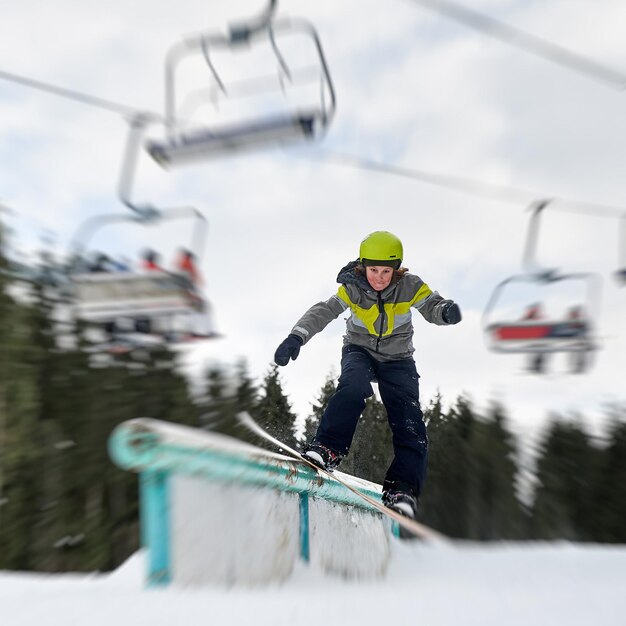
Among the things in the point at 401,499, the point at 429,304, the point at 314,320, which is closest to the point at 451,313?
the point at 429,304

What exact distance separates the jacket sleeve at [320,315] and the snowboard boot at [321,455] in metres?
0.64

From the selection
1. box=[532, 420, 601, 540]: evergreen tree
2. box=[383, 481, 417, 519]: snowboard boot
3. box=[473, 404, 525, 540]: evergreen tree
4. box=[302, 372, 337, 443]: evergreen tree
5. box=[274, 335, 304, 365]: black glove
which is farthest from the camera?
box=[473, 404, 525, 540]: evergreen tree

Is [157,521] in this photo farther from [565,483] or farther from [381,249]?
[565,483]

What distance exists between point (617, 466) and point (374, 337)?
22.0 metres

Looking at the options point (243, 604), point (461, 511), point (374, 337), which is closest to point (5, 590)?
point (243, 604)

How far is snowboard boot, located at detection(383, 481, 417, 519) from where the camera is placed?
3.79 meters

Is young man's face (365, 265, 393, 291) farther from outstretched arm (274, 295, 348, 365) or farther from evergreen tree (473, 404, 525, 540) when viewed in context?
evergreen tree (473, 404, 525, 540)

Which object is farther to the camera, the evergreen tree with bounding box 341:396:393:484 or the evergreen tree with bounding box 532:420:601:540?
the evergreen tree with bounding box 341:396:393:484

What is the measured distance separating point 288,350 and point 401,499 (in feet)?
3.47

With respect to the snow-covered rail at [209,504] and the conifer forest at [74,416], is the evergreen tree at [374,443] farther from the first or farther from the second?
the snow-covered rail at [209,504]

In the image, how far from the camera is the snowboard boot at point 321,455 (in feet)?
12.6

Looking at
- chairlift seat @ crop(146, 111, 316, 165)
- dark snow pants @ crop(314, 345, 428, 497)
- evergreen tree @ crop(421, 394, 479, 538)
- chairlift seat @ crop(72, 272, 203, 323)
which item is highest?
chairlift seat @ crop(146, 111, 316, 165)

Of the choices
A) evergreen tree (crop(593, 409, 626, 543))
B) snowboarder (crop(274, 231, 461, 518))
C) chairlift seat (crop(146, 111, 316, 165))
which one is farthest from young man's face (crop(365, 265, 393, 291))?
evergreen tree (crop(593, 409, 626, 543))

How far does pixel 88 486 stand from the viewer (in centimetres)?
1279
